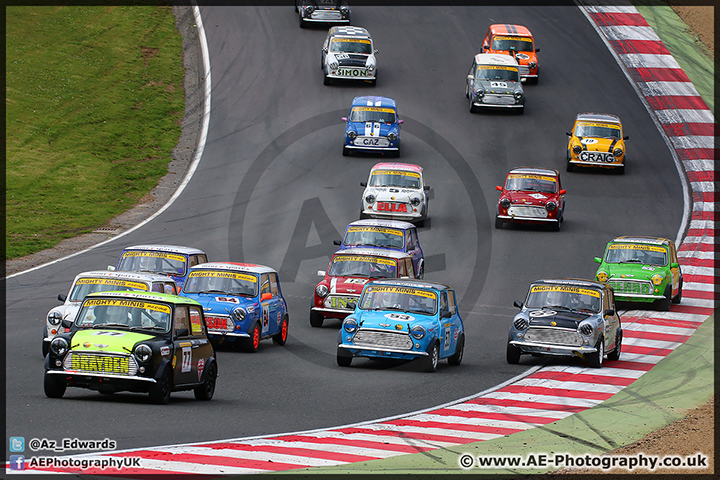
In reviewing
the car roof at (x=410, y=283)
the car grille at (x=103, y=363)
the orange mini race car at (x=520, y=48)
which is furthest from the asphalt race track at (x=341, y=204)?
the car roof at (x=410, y=283)

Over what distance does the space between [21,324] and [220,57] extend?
30.2 meters

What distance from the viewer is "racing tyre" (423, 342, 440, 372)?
17.5 m

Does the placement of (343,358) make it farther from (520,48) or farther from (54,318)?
(520,48)

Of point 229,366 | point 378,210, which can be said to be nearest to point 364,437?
point 229,366

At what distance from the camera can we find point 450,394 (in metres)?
16.0

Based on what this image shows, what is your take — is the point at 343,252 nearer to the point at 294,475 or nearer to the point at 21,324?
the point at 21,324

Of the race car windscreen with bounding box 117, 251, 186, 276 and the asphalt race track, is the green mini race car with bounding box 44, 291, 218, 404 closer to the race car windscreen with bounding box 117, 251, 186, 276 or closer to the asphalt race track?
the asphalt race track

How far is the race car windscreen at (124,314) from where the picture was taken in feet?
45.2

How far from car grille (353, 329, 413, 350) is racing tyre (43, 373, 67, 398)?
581 centimetres

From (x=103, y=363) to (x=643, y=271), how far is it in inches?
641

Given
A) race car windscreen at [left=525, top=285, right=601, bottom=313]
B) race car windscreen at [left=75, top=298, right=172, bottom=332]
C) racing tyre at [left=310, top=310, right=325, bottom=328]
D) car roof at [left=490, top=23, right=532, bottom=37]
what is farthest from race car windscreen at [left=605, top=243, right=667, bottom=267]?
car roof at [left=490, top=23, right=532, bottom=37]

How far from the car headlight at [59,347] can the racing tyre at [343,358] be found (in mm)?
5975

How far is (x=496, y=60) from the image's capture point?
4256 centimetres

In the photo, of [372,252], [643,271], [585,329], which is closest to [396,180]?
[372,252]
